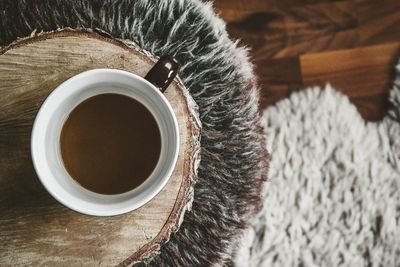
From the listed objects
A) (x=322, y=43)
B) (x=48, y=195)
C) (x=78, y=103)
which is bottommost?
(x=48, y=195)

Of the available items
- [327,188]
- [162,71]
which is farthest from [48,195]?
[327,188]

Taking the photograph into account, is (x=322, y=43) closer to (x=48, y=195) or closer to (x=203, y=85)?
(x=203, y=85)

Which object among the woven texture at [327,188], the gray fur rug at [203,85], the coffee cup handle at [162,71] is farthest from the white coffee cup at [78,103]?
the woven texture at [327,188]

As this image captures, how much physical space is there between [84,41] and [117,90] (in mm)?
87

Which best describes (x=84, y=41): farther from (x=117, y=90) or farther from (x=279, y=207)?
(x=279, y=207)

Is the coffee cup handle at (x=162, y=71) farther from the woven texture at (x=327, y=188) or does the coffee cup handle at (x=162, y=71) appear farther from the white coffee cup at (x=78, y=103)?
the woven texture at (x=327, y=188)

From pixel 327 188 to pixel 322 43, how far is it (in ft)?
0.91

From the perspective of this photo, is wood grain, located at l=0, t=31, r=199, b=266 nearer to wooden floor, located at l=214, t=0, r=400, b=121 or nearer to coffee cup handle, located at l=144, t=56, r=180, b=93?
coffee cup handle, located at l=144, t=56, r=180, b=93

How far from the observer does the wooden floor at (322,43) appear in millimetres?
1093

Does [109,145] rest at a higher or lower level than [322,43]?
lower

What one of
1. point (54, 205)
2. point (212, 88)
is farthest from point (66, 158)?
point (212, 88)

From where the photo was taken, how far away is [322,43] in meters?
1.10

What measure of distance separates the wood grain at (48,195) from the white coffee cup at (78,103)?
6cm

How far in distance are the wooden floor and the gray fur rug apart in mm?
279
